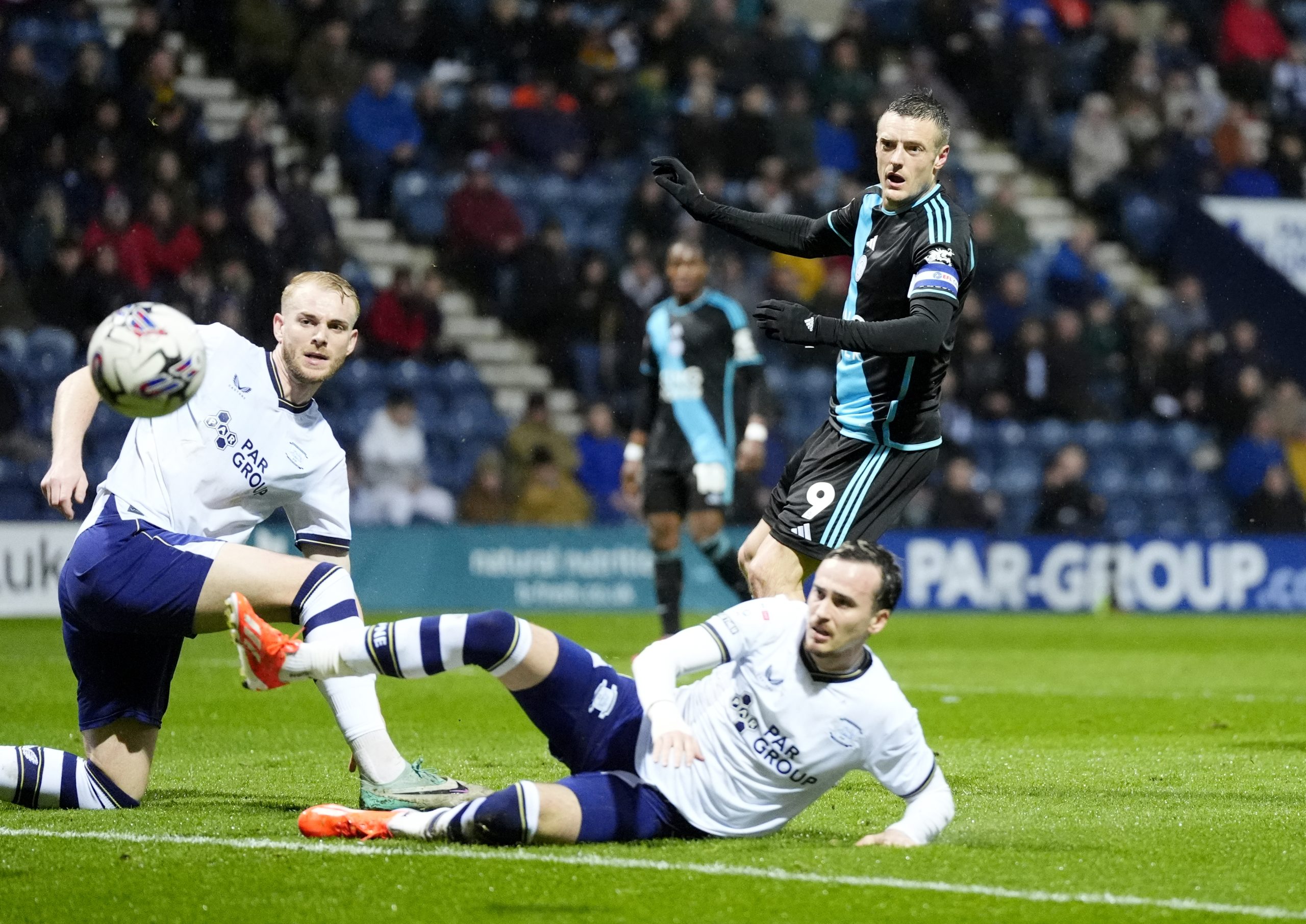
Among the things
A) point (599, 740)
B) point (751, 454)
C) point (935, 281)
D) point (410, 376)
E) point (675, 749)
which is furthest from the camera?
point (410, 376)

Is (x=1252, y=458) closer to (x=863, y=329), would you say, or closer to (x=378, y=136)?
(x=378, y=136)

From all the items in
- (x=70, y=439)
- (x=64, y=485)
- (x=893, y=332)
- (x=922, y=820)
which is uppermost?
(x=893, y=332)

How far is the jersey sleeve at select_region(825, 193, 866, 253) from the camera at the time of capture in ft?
21.6

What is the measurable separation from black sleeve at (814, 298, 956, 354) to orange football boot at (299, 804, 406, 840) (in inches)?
81.7

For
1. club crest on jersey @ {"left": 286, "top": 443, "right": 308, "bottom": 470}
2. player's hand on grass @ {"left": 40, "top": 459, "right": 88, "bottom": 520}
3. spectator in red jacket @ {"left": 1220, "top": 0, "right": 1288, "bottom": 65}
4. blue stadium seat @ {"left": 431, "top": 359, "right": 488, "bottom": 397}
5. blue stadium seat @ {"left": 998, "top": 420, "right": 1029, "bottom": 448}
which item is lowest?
blue stadium seat @ {"left": 998, "top": 420, "right": 1029, "bottom": 448}

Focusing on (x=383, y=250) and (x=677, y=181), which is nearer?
(x=677, y=181)

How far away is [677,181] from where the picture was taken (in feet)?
21.8

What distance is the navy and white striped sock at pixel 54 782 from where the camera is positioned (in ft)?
18.6

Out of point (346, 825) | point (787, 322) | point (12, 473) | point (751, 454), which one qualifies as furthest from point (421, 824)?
point (12, 473)

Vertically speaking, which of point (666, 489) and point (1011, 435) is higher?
point (666, 489)

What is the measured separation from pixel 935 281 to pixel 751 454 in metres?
5.13

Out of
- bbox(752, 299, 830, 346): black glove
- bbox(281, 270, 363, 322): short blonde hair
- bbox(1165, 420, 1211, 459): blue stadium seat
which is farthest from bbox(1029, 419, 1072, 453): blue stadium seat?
bbox(281, 270, 363, 322): short blonde hair

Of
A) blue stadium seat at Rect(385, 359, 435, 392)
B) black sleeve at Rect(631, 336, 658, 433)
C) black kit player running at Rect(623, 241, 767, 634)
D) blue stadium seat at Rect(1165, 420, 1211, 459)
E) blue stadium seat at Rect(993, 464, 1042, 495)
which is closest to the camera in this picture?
black kit player running at Rect(623, 241, 767, 634)

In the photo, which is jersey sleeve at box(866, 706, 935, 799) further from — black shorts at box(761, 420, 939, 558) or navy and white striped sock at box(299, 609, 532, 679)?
black shorts at box(761, 420, 939, 558)
